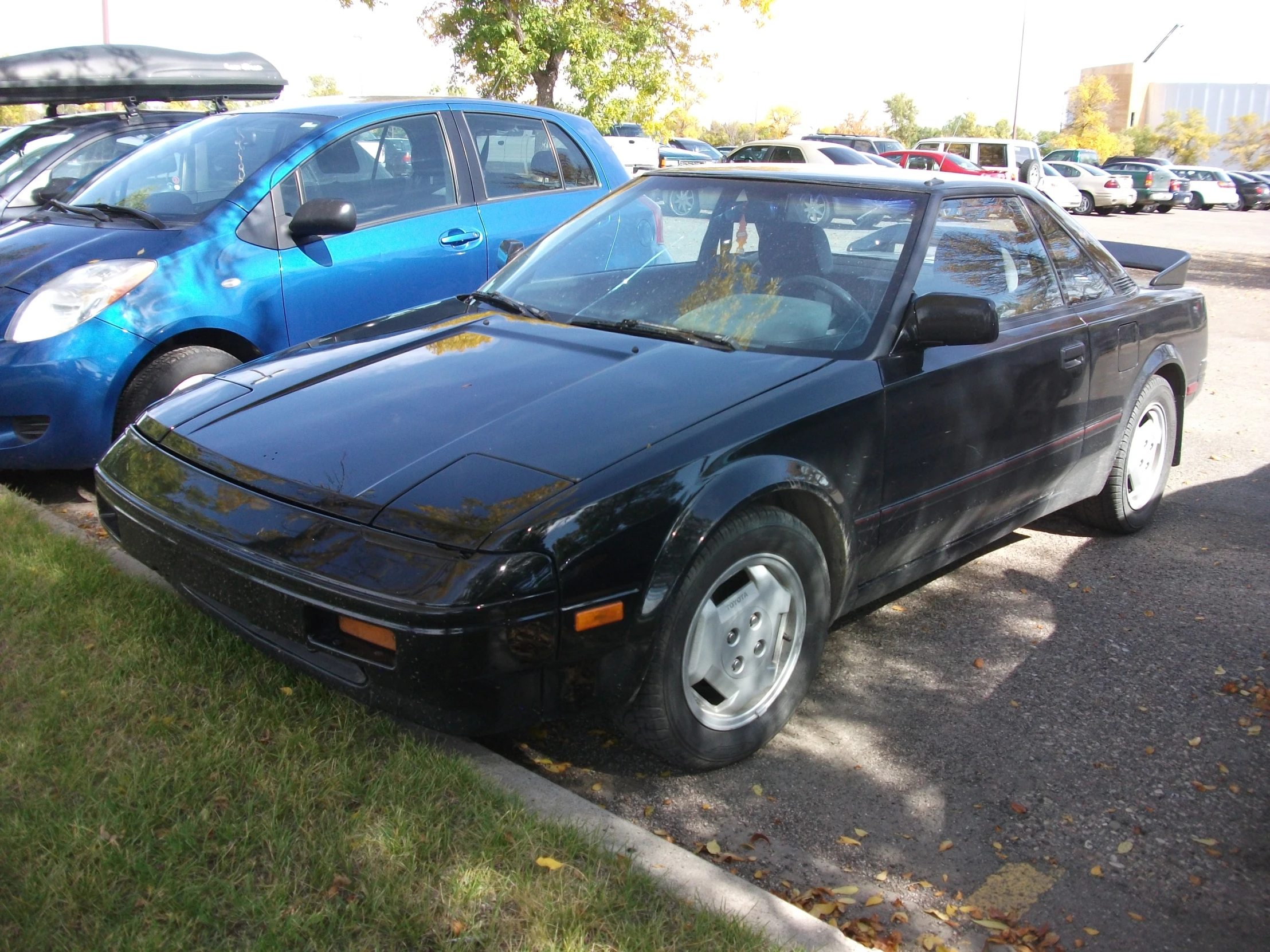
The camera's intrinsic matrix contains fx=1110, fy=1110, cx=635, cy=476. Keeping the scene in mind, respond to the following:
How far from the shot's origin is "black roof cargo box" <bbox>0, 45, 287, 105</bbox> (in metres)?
7.75

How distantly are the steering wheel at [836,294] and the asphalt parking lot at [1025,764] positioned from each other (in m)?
1.15

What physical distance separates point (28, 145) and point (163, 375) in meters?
5.38

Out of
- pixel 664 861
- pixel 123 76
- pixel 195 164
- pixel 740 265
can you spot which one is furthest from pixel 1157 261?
pixel 123 76

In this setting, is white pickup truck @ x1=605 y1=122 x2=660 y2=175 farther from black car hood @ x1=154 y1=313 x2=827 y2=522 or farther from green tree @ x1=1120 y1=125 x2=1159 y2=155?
green tree @ x1=1120 y1=125 x2=1159 y2=155

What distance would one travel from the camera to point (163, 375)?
4.79m

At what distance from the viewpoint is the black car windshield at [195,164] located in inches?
214

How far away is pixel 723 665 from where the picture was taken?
117 inches

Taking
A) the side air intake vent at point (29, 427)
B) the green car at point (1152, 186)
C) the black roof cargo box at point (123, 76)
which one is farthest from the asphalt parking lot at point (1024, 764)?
the green car at point (1152, 186)

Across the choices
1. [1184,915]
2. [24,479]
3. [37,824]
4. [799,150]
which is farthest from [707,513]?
[799,150]

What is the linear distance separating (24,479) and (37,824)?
3.37 metres

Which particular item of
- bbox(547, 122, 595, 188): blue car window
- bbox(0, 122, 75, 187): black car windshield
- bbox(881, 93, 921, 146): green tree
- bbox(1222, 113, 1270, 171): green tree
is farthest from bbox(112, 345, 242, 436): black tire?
bbox(881, 93, 921, 146): green tree

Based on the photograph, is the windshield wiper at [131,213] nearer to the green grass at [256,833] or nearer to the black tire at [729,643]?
the green grass at [256,833]

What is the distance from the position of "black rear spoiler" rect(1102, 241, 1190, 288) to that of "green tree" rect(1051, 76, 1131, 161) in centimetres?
6505

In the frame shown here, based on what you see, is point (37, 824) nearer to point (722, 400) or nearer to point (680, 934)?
point (680, 934)
